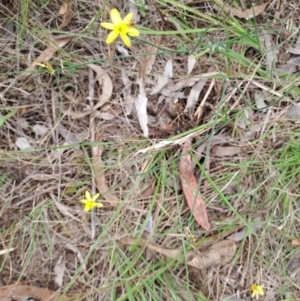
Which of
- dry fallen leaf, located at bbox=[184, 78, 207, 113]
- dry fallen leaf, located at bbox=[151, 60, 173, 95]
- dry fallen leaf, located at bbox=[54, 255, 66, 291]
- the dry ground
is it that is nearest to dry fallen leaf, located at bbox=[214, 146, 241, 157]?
the dry ground

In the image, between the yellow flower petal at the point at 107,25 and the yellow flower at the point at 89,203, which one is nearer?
the yellow flower petal at the point at 107,25

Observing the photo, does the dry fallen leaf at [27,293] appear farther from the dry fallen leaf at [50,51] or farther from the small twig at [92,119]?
the dry fallen leaf at [50,51]

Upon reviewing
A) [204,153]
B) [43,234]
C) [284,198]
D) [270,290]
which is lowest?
[270,290]

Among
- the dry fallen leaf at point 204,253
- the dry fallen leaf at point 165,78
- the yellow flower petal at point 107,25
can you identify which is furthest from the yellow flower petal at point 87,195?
the yellow flower petal at point 107,25

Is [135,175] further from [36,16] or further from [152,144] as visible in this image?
[36,16]

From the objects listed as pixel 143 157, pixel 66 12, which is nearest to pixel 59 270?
pixel 143 157

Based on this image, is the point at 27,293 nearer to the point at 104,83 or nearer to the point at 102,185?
the point at 102,185

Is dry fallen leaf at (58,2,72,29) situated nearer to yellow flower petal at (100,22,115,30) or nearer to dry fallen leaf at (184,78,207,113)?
yellow flower petal at (100,22,115,30)

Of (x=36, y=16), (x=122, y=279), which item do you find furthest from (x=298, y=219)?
(x=36, y=16)
